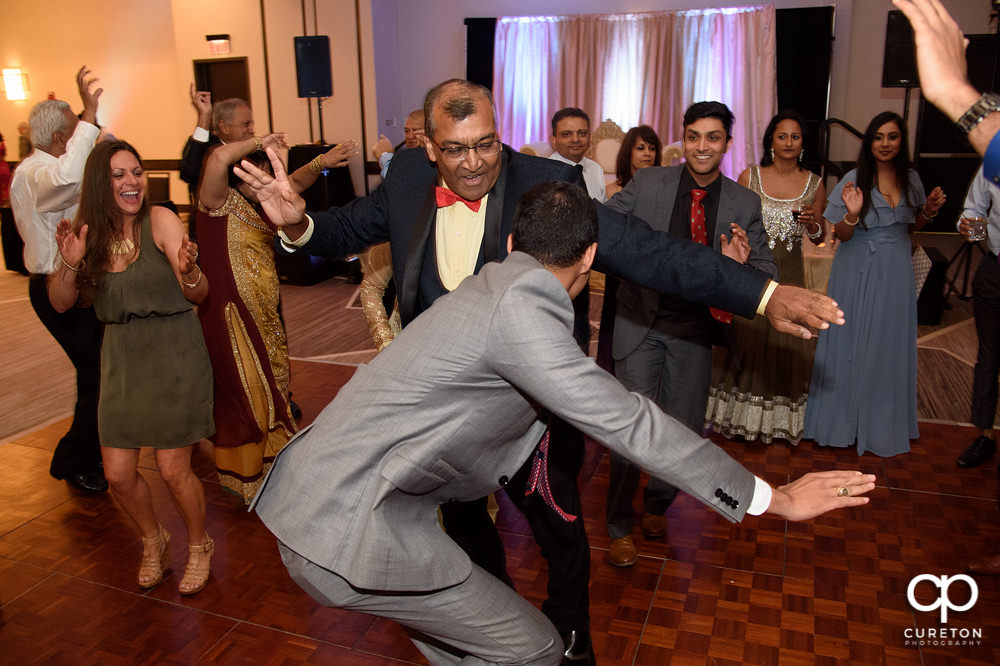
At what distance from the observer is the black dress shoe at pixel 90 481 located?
11.7 ft

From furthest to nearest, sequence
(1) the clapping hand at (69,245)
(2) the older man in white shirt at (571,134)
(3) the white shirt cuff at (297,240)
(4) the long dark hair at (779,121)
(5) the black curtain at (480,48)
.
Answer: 1. (5) the black curtain at (480,48)
2. (2) the older man in white shirt at (571,134)
3. (4) the long dark hair at (779,121)
4. (1) the clapping hand at (69,245)
5. (3) the white shirt cuff at (297,240)

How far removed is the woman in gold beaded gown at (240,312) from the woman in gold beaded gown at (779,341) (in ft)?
7.12

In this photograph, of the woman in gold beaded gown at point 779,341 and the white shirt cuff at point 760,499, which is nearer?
the white shirt cuff at point 760,499

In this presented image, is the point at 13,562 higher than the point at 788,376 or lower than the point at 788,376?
lower

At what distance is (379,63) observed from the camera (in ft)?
30.5

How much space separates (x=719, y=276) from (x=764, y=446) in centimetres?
222

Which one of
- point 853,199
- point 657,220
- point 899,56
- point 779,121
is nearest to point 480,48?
point 899,56

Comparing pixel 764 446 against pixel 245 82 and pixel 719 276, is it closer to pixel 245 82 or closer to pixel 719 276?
pixel 719 276

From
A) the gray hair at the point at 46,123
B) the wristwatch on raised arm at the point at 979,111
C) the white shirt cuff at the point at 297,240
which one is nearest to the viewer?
the wristwatch on raised arm at the point at 979,111

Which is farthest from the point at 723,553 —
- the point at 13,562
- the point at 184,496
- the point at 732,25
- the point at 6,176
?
the point at 6,176

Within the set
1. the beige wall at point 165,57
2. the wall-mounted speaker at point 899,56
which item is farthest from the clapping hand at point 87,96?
the wall-mounted speaker at point 899,56

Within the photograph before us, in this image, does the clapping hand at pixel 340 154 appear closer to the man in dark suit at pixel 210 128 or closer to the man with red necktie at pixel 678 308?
the man in dark suit at pixel 210 128

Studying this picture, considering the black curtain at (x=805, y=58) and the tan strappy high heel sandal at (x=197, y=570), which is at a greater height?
the black curtain at (x=805, y=58)

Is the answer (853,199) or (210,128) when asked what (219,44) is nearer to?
(210,128)
